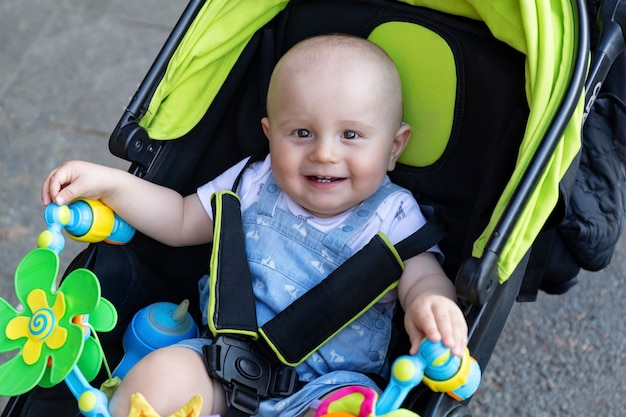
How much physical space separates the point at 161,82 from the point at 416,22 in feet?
1.76

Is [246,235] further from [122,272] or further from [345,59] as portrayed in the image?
[345,59]

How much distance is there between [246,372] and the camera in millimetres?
1562

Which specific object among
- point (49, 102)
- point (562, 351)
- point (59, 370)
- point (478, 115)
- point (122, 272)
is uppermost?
point (478, 115)

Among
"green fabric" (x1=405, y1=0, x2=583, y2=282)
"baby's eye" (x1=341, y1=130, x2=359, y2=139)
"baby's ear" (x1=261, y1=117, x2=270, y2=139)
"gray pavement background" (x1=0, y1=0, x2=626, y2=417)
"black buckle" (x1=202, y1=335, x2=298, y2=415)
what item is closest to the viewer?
"green fabric" (x1=405, y1=0, x2=583, y2=282)

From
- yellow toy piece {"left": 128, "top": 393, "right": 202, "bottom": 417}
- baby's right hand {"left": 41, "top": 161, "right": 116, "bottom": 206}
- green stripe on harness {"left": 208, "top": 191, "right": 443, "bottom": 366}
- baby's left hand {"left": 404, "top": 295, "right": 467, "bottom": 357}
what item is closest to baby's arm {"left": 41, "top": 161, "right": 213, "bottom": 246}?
baby's right hand {"left": 41, "top": 161, "right": 116, "bottom": 206}

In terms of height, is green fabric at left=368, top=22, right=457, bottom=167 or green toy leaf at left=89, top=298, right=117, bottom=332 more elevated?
green fabric at left=368, top=22, right=457, bottom=167

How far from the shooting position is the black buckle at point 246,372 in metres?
1.54

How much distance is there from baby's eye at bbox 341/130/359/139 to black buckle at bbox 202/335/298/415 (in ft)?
1.42

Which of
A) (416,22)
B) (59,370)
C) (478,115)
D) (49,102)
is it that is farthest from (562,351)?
(49,102)

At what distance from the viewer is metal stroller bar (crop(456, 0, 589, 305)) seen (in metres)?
1.34

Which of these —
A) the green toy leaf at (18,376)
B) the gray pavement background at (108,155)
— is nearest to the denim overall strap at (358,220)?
the green toy leaf at (18,376)

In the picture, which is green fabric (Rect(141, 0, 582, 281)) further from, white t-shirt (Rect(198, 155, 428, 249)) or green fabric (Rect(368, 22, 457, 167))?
white t-shirt (Rect(198, 155, 428, 249))

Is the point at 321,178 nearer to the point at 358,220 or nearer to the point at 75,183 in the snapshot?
the point at 358,220

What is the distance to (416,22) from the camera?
5.75 feet
